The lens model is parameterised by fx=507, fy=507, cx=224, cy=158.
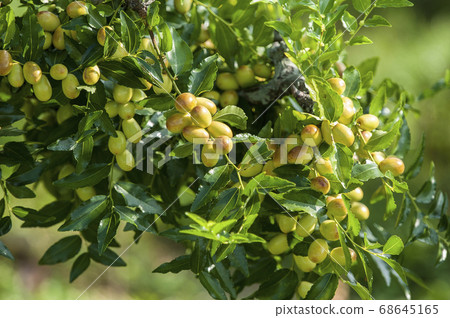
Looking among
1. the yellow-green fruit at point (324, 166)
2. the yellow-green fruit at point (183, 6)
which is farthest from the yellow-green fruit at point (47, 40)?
the yellow-green fruit at point (324, 166)

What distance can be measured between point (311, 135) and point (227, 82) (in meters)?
0.12

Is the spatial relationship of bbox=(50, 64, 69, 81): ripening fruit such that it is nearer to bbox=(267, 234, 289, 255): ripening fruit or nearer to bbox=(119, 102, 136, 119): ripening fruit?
bbox=(119, 102, 136, 119): ripening fruit

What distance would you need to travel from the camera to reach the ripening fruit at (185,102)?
34 cm

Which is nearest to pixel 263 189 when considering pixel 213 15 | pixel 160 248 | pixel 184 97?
pixel 184 97

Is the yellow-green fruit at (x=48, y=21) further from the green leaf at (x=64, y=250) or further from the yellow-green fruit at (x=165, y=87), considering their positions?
the green leaf at (x=64, y=250)

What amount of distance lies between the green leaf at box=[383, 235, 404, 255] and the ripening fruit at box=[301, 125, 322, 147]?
3.6 inches

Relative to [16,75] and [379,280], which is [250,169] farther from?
[379,280]

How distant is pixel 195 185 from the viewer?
47 cm

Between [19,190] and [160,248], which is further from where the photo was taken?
[160,248]

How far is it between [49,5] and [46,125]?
12cm

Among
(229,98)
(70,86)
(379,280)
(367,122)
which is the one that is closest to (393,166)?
(367,122)

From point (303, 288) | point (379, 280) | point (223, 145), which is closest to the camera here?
point (223, 145)

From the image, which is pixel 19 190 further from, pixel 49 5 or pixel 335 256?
pixel 335 256

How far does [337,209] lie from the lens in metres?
0.37
